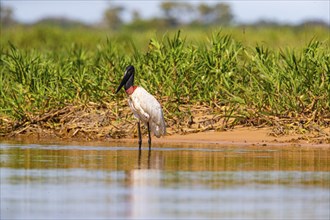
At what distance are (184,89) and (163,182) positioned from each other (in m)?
6.64

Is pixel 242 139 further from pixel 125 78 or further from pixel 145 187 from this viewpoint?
pixel 145 187

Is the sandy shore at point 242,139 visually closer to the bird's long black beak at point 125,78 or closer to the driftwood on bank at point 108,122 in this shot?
the driftwood on bank at point 108,122

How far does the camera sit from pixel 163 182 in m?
10.5

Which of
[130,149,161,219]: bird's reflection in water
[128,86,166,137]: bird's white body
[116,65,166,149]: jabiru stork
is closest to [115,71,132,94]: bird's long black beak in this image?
[116,65,166,149]: jabiru stork

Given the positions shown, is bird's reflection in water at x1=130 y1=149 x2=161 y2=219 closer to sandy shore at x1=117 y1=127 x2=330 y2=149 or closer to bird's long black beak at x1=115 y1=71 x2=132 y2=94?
sandy shore at x1=117 y1=127 x2=330 y2=149

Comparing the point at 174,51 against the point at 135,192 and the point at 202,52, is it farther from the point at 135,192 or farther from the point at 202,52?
the point at 135,192

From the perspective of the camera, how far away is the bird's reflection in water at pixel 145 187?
8.67 m

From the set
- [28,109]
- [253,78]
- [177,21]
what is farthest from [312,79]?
[177,21]

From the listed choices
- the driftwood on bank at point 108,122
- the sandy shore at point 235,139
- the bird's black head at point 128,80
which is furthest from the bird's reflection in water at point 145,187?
the driftwood on bank at point 108,122

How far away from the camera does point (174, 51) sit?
56.6 feet

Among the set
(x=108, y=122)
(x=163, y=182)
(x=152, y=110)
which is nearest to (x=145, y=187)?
(x=163, y=182)

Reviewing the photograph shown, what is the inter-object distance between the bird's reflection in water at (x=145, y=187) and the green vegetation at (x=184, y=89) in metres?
3.39

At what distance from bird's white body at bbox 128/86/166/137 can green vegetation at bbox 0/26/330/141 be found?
0.90 meters

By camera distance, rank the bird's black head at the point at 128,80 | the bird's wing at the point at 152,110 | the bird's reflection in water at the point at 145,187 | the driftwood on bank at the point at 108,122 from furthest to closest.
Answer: the driftwood on bank at the point at 108,122 < the bird's black head at the point at 128,80 < the bird's wing at the point at 152,110 < the bird's reflection in water at the point at 145,187
